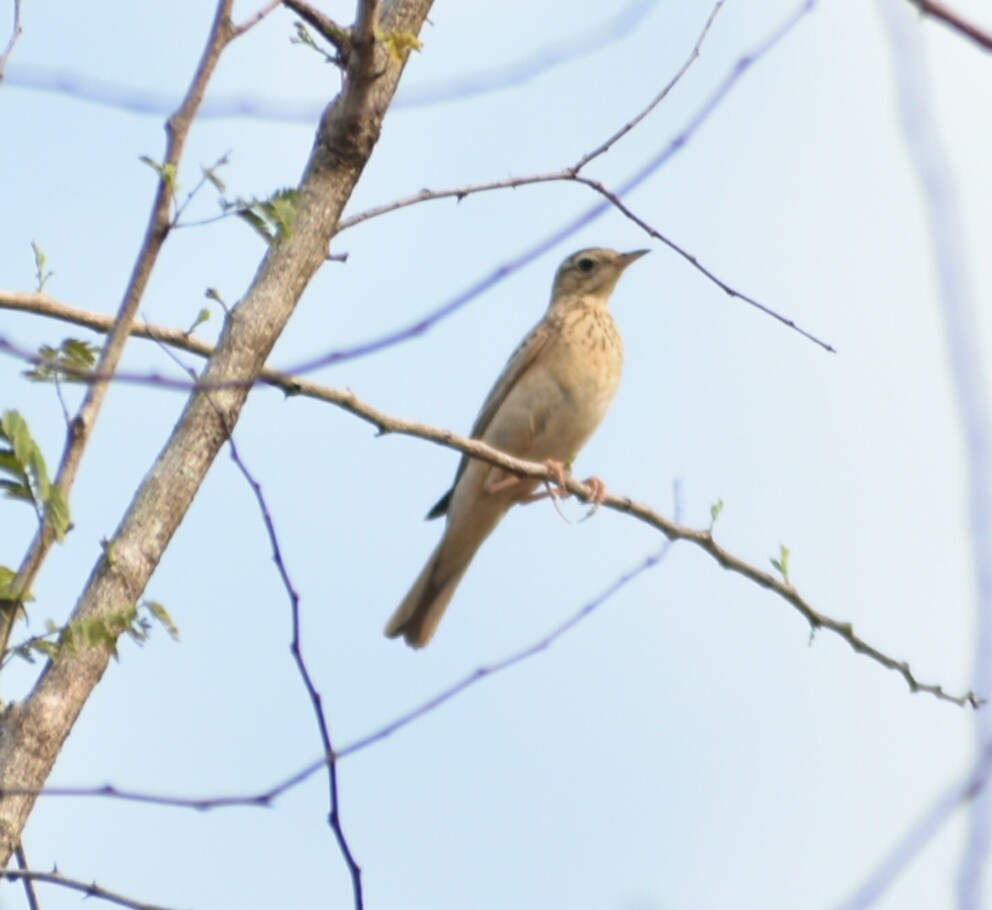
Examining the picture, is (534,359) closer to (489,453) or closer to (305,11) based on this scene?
(489,453)

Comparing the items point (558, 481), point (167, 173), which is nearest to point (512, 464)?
point (558, 481)

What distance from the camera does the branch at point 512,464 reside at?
16.1ft

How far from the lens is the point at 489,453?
550 cm

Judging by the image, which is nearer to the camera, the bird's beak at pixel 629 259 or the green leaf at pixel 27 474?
the green leaf at pixel 27 474

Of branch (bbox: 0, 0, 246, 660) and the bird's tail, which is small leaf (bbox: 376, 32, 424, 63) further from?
the bird's tail

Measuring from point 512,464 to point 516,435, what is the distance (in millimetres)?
3183

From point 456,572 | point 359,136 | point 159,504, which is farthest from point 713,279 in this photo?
point 456,572

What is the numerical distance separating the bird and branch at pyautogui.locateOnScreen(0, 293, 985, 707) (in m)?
1.97

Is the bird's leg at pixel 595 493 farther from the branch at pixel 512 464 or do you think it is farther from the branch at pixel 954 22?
the branch at pixel 954 22

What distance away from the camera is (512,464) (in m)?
5.84

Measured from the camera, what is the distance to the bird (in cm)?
887

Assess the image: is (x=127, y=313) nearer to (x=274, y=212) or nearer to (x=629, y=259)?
(x=274, y=212)

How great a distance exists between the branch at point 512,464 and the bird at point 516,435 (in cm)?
197

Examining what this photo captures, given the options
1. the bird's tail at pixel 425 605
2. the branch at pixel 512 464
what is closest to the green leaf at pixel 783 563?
the branch at pixel 512 464
